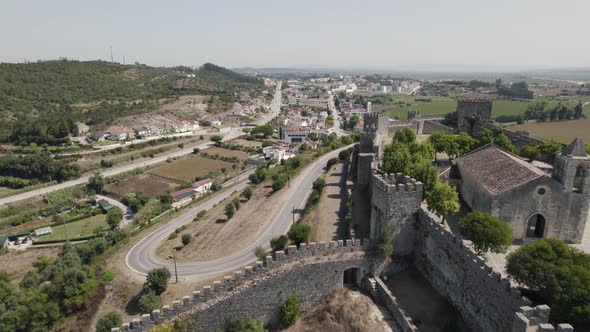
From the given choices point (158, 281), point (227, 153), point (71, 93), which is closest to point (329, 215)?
point (158, 281)

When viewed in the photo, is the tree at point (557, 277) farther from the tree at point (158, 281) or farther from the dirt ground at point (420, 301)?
the tree at point (158, 281)

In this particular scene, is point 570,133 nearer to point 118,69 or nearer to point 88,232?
point 88,232

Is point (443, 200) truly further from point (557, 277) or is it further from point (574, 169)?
point (557, 277)

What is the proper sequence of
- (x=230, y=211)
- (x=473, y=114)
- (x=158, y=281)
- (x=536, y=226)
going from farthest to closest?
1. (x=473, y=114)
2. (x=230, y=211)
3. (x=158, y=281)
4. (x=536, y=226)

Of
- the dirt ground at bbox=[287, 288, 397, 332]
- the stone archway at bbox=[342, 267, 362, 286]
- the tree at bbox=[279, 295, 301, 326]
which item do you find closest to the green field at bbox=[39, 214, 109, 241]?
the tree at bbox=[279, 295, 301, 326]

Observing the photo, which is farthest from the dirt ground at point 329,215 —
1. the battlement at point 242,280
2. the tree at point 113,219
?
the tree at point 113,219

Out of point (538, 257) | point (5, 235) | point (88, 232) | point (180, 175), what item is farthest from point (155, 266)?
point (180, 175)
